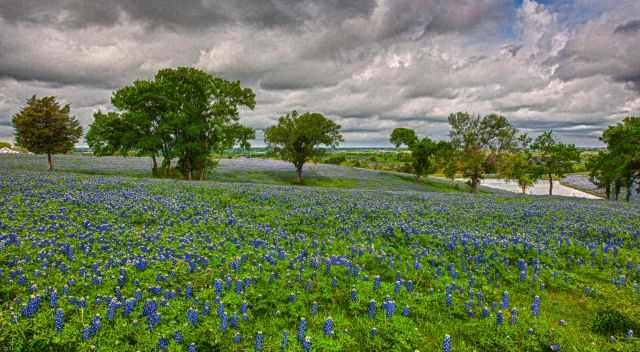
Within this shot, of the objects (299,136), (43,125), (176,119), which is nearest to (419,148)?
(299,136)

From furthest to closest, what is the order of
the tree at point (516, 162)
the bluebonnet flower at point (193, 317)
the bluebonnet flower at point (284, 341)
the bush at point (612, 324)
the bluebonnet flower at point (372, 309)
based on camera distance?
the tree at point (516, 162)
the bush at point (612, 324)
the bluebonnet flower at point (372, 309)
the bluebonnet flower at point (193, 317)
the bluebonnet flower at point (284, 341)

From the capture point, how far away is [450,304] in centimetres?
603

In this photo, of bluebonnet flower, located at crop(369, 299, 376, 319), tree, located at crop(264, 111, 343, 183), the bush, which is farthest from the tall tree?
bluebonnet flower, located at crop(369, 299, 376, 319)

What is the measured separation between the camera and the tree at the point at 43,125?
98.9 ft

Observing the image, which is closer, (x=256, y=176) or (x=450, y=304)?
(x=450, y=304)

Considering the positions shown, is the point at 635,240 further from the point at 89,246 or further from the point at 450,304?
the point at 89,246

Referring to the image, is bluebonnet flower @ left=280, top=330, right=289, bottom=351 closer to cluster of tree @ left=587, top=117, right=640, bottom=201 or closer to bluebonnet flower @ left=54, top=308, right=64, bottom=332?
bluebonnet flower @ left=54, top=308, right=64, bottom=332

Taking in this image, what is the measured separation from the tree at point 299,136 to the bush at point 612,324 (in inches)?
1694

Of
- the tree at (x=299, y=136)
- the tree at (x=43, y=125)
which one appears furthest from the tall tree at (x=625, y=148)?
the tree at (x=43, y=125)

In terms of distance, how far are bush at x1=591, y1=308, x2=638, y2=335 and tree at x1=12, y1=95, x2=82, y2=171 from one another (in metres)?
41.0

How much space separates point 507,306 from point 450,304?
1.08m

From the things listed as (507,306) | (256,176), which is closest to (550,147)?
(256,176)

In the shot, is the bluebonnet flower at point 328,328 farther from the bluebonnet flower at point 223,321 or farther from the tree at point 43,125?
the tree at point 43,125

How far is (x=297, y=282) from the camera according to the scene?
6.33 metres
